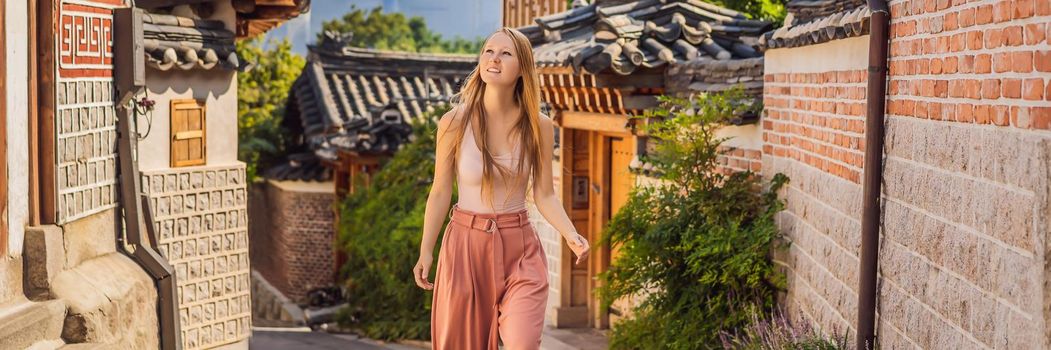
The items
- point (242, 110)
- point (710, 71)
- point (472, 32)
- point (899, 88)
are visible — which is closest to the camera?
point (899, 88)

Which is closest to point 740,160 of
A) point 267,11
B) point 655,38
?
point 655,38

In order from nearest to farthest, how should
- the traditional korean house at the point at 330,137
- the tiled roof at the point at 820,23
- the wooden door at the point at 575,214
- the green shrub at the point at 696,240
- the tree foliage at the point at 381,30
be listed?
1. the tiled roof at the point at 820,23
2. the green shrub at the point at 696,240
3. the wooden door at the point at 575,214
4. the traditional korean house at the point at 330,137
5. the tree foliage at the point at 381,30

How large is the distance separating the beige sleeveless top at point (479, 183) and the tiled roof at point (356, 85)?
1771 cm

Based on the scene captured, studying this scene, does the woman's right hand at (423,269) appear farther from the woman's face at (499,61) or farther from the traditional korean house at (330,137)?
the traditional korean house at (330,137)

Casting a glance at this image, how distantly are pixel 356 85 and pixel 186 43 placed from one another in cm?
1376

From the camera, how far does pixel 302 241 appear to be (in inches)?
939

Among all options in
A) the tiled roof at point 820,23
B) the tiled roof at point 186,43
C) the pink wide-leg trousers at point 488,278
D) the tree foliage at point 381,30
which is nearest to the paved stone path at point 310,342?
the tiled roof at point 186,43

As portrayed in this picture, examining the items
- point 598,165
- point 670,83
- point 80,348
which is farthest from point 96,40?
point 598,165

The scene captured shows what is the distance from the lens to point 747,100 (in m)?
9.95

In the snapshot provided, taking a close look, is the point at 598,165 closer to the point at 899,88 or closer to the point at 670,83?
the point at 670,83

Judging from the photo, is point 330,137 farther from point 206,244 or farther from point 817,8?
point 817,8

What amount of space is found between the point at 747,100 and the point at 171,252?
18.9 feet

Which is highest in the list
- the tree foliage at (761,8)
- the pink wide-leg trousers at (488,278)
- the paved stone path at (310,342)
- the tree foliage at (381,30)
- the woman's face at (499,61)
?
the tree foliage at (381,30)

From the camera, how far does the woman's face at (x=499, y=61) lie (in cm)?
562
